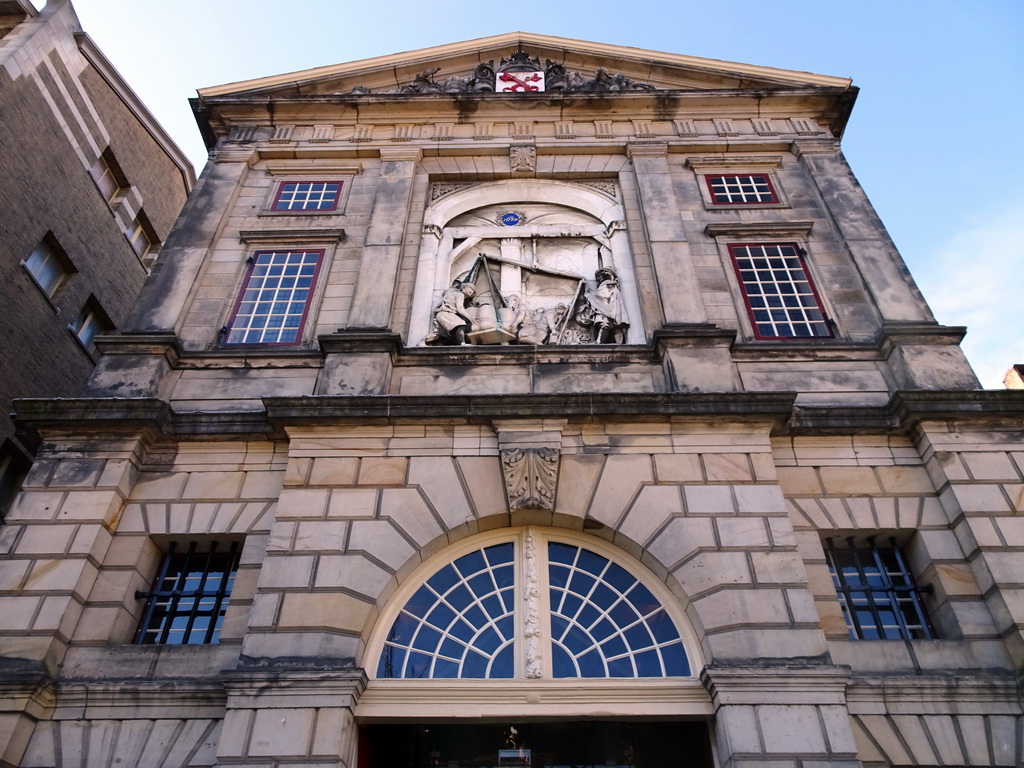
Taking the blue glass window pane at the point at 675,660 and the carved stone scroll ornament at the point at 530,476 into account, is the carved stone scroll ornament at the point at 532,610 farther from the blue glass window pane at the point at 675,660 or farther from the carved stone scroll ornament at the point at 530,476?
the blue glass window pane at the point at 675,660

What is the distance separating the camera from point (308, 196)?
14281 mm

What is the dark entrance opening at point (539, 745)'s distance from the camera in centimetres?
819

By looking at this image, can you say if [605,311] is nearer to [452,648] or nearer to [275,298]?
[275,298]

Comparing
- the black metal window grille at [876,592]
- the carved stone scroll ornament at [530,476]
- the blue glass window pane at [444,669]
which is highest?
the carved stone scroll ornament at [530,476]

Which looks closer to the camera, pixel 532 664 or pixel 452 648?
pixel 532 664

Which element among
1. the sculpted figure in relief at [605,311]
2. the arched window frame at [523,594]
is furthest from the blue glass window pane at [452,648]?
the sculpted figure in relief at [605,311]

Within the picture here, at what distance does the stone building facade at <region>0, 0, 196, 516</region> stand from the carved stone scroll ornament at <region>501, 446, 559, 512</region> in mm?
10367

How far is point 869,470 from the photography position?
31.4ft

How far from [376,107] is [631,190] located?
557 cm

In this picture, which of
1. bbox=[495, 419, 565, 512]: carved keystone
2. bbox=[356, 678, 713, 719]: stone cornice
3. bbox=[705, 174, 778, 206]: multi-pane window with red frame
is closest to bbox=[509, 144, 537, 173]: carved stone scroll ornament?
bbox=[705, 174, 778, 206]: multi-pane window with red frame

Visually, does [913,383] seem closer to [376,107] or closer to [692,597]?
[692,597]

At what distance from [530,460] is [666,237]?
537 cm

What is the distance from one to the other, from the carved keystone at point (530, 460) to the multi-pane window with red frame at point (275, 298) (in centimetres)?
421

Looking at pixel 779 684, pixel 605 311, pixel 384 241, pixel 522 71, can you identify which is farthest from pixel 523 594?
pixel 522 71
